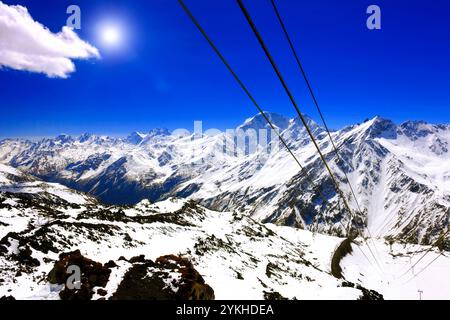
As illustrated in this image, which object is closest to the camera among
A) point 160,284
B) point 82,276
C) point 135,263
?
point 82,276

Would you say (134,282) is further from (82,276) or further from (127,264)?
(127,264)

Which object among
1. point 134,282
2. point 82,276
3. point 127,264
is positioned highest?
point 127,264

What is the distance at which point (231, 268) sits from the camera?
1890 inches

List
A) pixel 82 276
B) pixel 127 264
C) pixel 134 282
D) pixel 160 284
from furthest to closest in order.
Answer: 1. pixel 127 264
2. pixel 160 284
3. pixel 134 282
4. pixel 82 276

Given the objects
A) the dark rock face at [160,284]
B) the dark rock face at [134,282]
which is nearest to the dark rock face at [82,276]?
the dark rock face at [134,282]

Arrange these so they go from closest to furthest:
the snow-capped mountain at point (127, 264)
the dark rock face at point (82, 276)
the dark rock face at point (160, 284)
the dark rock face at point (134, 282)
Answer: the dark rock face at point (82, 276) → the dark rock face at point (134, 282) → the dark rock face at point (160, 284) → the snow-capped mountain at point (127, 264)

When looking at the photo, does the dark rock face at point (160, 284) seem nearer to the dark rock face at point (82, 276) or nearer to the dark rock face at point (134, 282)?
the dark rock face at point (134, 282)

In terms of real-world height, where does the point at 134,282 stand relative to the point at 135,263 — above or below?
below

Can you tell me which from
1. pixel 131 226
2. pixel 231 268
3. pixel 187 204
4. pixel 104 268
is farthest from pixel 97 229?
pixel 187 204

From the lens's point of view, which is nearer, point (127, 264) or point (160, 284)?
point (160, 284)

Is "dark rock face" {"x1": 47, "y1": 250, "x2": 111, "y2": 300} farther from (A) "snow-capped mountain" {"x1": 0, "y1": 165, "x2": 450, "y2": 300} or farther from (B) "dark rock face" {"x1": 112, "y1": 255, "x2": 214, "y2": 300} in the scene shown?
(B) "dark rock face" {"x1": 112, "y1": 255, "x2": 214, "y2": 300}

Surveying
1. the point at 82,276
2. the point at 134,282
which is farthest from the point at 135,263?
the point at 82,276

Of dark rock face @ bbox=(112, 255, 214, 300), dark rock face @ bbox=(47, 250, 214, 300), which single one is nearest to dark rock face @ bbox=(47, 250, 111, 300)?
dark rock face @ bbox=(47, 250, 214, 300)

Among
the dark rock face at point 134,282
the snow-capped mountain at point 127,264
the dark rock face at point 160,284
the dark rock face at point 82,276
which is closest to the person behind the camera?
the dark rock face at point 82,276
